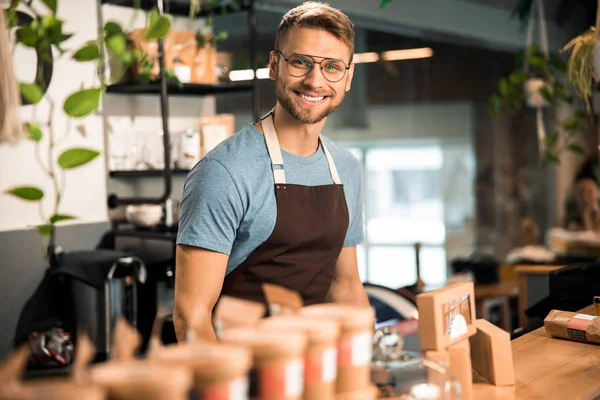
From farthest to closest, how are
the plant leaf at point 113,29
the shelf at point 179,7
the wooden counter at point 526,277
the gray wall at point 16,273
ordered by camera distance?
1. the wooden counter at point 526,277
2. the shelf at point 179,7
3. the gray wall at point 16,273
4. the plant leaf at point 113,29

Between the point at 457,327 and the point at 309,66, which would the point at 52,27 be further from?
the point at 457,327

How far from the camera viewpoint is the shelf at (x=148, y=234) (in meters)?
4.11

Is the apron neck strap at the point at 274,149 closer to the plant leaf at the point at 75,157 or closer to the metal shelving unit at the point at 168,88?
the plant leaf at the point at 75,157

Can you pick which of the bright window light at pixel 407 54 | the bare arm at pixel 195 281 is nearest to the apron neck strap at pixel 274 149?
the bare arm at pixel 195 281

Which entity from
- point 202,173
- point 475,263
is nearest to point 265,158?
point 202,173

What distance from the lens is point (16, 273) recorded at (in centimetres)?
391

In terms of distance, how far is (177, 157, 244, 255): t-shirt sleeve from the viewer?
6.86ft

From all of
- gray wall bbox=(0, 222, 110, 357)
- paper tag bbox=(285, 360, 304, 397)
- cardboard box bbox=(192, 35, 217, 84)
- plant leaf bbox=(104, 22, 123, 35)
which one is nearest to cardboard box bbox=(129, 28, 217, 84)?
cardboard box bbox=(192, 35, 217, 84)

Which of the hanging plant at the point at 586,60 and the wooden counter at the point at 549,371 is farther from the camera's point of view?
the hanging plant at the point at 586,60

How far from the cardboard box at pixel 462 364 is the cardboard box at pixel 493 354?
0.38 feet

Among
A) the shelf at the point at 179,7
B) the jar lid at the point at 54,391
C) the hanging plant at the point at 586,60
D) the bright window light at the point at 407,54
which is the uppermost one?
the bright window light at the point at 407,54

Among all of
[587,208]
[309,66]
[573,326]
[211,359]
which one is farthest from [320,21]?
[587,208]

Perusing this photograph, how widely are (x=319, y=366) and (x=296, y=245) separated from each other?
1.13m

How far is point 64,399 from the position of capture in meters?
0.91
